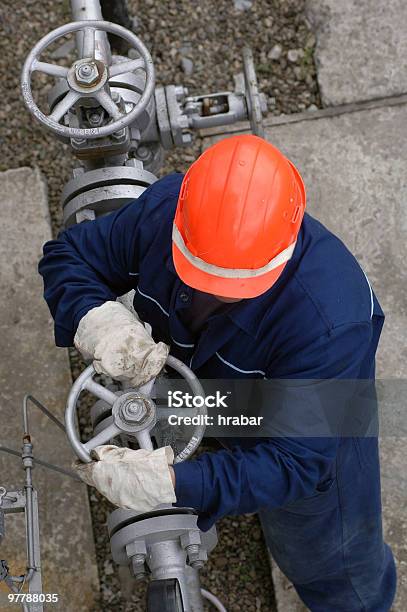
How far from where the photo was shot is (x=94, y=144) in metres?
2.47

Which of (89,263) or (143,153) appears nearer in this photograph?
(89,263)

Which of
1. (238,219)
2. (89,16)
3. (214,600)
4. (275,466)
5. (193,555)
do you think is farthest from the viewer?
(214,600)

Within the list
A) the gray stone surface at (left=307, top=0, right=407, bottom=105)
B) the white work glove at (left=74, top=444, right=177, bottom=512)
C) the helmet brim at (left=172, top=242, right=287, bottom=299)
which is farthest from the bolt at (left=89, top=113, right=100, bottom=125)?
the gray stone surface at (left=307, top=0, right=407, bottom=105)

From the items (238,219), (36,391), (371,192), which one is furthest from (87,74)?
(371,192)

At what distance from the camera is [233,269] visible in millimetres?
1859

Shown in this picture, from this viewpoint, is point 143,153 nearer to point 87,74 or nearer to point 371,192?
point 87,74

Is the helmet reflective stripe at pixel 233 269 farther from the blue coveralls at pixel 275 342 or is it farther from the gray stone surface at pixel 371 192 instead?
the gray stone surface at pixel 371 192

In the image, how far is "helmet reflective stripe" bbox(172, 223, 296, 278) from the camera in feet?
6.12

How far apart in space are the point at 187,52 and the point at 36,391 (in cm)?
168

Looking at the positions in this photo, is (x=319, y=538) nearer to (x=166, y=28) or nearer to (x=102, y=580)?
(x=102, y=580)

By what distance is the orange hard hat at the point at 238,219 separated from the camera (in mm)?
→ 1799

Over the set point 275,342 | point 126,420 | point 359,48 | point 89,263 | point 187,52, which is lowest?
point 126,420

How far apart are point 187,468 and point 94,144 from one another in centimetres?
110

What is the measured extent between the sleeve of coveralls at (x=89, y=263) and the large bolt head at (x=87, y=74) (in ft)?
1.31
